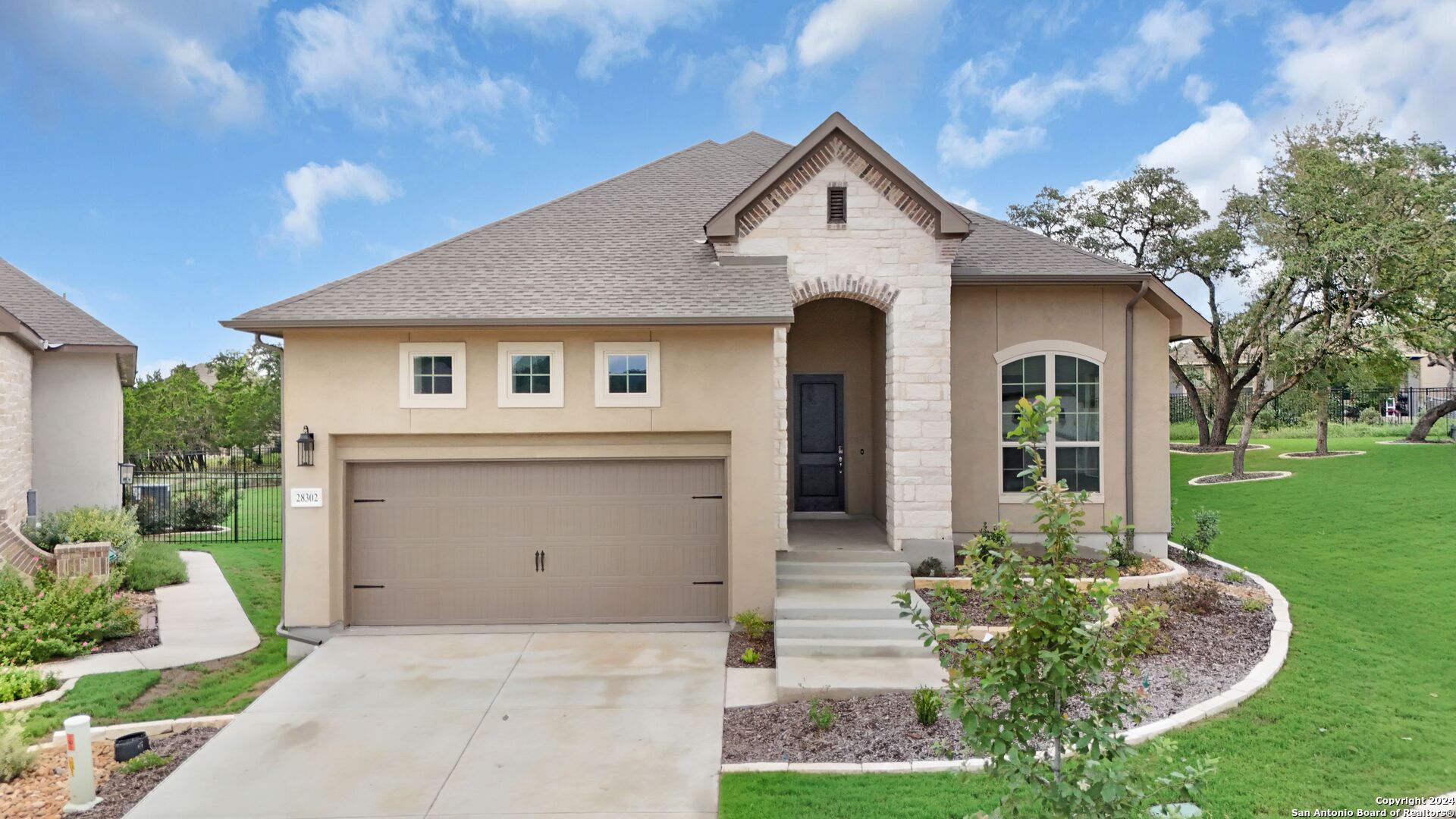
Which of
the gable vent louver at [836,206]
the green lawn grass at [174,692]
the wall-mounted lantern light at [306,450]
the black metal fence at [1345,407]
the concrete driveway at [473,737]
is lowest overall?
the green lawn grass at [174,692]

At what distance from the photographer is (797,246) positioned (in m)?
10.7

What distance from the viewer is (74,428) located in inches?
590

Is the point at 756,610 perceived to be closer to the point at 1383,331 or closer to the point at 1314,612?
the point at 1314,612

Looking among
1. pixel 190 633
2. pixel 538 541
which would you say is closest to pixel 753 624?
pixel 538 541

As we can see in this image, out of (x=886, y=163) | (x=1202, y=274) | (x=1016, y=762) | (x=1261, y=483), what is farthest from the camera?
(x=1202, y=274)

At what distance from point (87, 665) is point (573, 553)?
5.58 metres

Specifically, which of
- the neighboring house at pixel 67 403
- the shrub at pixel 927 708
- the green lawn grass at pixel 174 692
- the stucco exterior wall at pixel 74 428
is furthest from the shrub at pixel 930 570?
the stucco exterior wall at pixel 74 428

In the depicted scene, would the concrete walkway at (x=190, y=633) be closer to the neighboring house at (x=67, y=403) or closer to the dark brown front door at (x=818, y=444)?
the neighboring house at (x=67, y=403)

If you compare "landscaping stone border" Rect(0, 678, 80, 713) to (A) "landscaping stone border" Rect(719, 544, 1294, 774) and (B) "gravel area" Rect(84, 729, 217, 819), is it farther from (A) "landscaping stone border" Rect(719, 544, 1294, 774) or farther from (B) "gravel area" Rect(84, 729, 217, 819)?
(A) "landscaping stone border" Rect(719, 544, 1294, 774)

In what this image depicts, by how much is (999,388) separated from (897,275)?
2609mm

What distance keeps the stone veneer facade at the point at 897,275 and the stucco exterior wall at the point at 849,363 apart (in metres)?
2.15

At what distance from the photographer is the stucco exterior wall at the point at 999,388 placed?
38.6 feet

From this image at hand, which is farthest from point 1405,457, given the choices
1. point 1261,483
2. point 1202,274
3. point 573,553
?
point 573,553

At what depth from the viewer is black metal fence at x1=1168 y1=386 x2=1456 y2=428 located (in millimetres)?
31688
